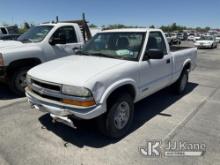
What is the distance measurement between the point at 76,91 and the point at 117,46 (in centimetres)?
167

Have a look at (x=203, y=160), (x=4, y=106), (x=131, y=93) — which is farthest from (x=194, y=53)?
(x=4, y=106)

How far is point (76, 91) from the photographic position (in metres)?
3.17

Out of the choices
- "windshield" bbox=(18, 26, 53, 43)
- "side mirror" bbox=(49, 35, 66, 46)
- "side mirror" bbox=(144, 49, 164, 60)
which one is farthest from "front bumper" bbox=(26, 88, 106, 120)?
"windshield" bbox=(18, 26, 53, 43)

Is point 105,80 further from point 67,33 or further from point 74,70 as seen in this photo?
point 67,33

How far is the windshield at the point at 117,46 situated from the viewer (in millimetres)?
4223

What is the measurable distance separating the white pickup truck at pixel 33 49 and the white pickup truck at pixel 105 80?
6.09 feet

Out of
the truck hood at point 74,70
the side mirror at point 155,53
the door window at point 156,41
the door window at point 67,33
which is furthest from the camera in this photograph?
the door window at point 67,33

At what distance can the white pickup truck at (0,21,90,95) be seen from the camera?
18.4 ft

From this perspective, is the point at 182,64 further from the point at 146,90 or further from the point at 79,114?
the point at 79,114

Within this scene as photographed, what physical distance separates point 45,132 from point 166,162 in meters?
2.15

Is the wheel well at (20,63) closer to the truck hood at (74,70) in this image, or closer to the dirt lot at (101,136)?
the dirt lot at (101,136)

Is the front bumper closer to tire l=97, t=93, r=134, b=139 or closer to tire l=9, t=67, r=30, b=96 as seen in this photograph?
tire l=97, t=93, r=134, b=139

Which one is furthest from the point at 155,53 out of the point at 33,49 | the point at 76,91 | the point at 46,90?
the point at 33,49

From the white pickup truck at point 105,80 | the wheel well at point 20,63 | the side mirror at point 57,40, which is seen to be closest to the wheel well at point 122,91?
the white pickup truck at point 105,80
